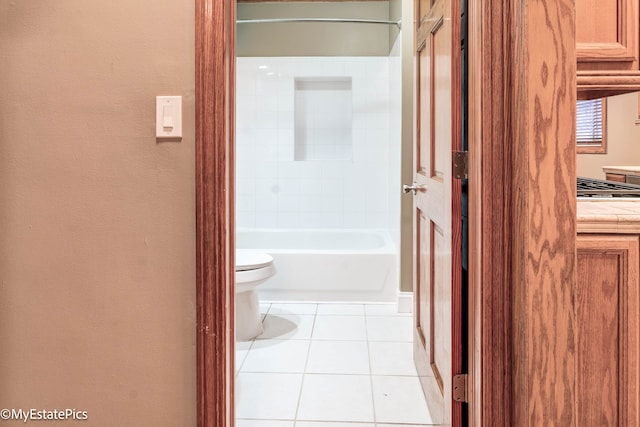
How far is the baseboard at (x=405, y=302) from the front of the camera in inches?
131

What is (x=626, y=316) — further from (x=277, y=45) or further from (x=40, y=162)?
(x=277, y=45)

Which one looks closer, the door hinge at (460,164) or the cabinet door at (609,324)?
the cabinet door at (609,324)

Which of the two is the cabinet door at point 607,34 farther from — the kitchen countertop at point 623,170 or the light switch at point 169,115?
the light switch at point 169,115

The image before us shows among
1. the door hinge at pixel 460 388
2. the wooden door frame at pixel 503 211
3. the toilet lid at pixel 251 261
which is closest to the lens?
the wooden door frame at pixel 503 211

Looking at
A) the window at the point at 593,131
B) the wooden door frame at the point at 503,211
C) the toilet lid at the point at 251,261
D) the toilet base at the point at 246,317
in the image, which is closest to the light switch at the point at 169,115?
the wooden door frame at the point at 503,211

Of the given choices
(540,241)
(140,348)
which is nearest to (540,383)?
(540,241)

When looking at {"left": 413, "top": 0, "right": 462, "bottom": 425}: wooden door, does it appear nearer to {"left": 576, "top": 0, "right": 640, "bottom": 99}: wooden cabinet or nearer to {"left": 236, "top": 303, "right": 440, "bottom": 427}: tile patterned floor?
{"left": 236, "top": 303, "right": 440, "bottom": 427}: tile patterned floor

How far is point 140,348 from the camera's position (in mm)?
1375

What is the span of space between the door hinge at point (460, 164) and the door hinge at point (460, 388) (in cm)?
63

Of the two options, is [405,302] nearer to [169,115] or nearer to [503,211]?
[503,211]

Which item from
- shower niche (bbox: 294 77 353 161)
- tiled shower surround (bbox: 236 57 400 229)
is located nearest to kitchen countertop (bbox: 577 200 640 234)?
tiled shower surround (bbox: 236 57 400 229)

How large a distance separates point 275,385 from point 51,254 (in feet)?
4.05

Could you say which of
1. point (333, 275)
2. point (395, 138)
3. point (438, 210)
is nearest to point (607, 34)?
Answer: point (438, 210)

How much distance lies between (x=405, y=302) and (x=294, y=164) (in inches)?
66.4
